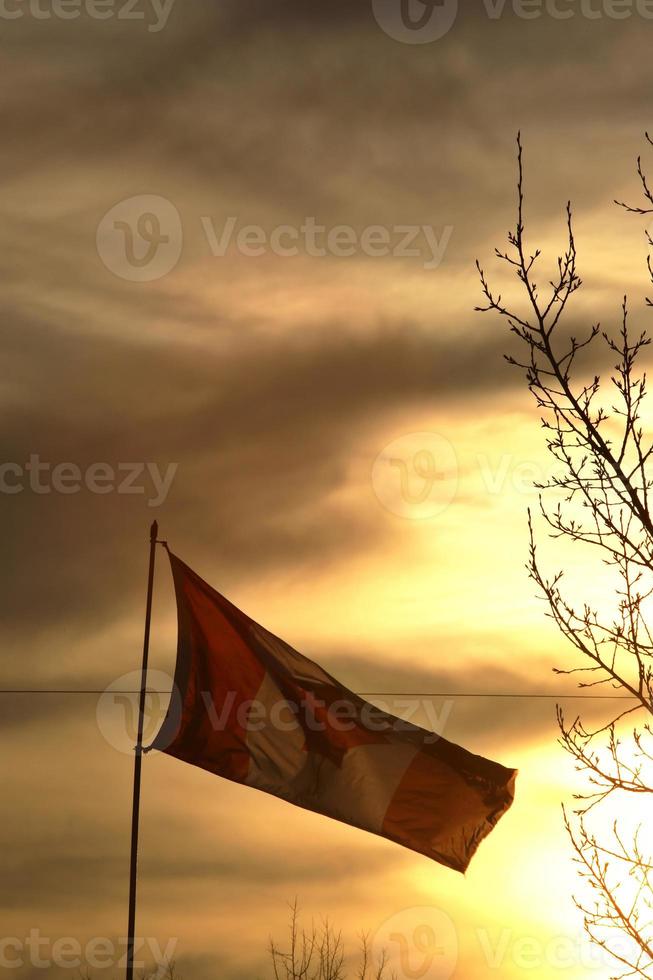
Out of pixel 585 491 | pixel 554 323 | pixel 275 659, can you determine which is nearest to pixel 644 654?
pixel 585 491

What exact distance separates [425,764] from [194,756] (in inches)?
117

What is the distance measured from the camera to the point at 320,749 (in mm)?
18984

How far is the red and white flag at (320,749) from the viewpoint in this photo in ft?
61.0

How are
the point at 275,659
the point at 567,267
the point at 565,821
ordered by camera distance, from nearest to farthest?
the point at 567,267
the point at 565,821
the point at 275,659

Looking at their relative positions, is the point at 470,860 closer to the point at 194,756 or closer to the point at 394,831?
the point at 394,831

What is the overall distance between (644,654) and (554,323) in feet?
10.4

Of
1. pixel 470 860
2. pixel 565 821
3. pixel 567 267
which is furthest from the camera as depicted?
pixel 470 860

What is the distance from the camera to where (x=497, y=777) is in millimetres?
18531

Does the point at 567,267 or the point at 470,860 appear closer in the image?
the point at 567,267

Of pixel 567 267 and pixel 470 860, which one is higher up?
pixel 567 267

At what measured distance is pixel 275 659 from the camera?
64.0 ft

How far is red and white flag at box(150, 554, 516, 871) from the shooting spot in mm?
18578

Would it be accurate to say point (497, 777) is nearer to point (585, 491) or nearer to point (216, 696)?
point (216, 696)

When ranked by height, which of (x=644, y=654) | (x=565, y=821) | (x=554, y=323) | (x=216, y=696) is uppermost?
(x=554, y=323)
